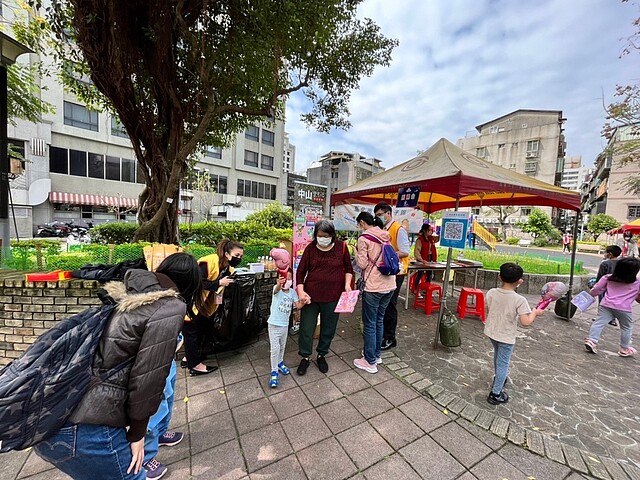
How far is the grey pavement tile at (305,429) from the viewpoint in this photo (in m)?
2.16

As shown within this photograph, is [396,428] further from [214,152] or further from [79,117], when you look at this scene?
[214,152]

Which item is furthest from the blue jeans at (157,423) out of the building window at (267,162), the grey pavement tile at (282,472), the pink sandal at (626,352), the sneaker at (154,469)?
the building window at (267,162)

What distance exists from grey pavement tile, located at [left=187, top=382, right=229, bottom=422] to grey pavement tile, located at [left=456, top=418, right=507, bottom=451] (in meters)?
2.14

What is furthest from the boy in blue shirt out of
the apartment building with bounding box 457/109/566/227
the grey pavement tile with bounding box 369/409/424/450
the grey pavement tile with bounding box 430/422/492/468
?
the apartment building with bounding box 457/109/566/227

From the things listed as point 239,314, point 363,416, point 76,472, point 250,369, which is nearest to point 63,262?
point 239,314

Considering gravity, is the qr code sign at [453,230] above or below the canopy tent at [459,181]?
below

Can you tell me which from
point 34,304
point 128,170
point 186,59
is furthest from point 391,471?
point 128,170

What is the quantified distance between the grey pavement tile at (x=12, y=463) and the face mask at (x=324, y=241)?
110 inches

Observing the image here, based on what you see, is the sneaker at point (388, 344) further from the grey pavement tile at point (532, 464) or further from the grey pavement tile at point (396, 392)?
the grey pavement tile at point (532, 464)

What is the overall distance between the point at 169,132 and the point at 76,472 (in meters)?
6.49

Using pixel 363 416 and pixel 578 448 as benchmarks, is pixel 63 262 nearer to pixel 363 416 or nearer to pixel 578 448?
pixel 363 416

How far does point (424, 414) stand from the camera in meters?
2.51

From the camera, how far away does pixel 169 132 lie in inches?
242

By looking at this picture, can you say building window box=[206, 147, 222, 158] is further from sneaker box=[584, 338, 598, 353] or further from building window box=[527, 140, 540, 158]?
building window box=[527, 140, 540, 158]
